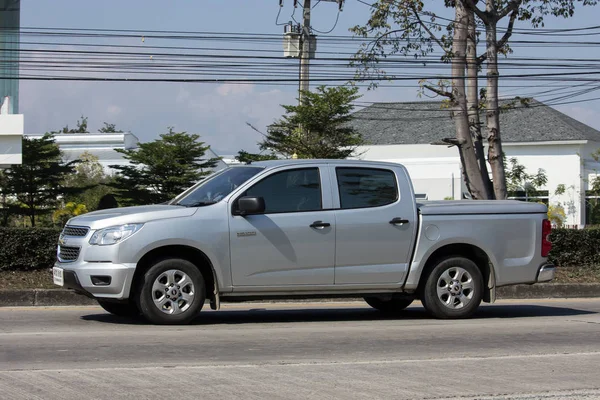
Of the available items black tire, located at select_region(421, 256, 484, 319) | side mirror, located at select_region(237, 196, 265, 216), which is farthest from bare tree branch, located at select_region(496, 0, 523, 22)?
side mirror, located at select_region(237, 196, 265, 216)

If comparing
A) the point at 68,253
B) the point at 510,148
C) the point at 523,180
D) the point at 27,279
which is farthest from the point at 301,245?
the point at 510,148

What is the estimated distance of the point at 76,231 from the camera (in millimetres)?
9703

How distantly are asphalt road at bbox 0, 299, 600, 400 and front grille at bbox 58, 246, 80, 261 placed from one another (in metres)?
0.75

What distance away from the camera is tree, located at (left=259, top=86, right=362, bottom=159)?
30.7 metres

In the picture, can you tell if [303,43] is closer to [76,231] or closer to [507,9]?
[507,9]

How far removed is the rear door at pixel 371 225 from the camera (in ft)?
A: 33.1

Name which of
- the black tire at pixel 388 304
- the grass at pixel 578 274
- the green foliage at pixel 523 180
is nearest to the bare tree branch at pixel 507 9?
the grass at pixel 578 274

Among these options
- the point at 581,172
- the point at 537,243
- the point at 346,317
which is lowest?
the point at 346,317

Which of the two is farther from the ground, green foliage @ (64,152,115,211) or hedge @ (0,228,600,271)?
green foliage @ (64,152,115,211)

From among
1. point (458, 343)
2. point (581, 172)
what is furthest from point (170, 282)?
point (581, 172)

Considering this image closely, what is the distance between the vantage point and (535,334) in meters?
9.52

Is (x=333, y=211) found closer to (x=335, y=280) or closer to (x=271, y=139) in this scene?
(x=335, y=280)

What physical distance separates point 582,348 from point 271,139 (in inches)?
981

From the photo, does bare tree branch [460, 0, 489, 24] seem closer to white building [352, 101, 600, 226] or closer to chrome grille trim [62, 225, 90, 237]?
chrome grille trim [62, 225, 90, 237]
